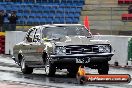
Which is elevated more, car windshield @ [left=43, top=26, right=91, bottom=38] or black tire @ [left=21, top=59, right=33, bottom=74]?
car windshield @ [left=43, top=26, right=91, bottom=38]

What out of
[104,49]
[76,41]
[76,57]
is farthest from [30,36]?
[104,49]

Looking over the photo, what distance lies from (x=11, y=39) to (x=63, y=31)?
575 inches

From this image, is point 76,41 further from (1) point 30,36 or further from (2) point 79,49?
(1) point 30,36

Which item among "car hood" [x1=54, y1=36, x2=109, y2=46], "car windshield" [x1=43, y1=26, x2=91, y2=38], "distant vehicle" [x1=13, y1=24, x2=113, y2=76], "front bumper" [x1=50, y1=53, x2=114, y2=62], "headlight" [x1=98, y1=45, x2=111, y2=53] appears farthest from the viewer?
"car windshield" [x1=43, y1=26, x2=91, y2=38]

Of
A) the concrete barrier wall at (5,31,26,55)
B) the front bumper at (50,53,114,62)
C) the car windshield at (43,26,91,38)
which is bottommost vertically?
the concrete barrier wall at (5,31,26,55)

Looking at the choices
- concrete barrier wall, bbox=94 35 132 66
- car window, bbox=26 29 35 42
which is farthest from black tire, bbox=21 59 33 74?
concrete barrier wall, bbox=94 35 132 66

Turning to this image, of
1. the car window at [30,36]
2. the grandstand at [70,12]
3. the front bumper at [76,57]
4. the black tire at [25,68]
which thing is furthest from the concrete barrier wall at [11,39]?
the front bumper at [76,57]

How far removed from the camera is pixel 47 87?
41.2ft

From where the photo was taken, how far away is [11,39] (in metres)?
30.7

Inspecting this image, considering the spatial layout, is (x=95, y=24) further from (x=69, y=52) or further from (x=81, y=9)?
(x=69, y=52)

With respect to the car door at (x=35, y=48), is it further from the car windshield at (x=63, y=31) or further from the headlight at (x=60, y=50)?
the headlight at (x=60, y=50)

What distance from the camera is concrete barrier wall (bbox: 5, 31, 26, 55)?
29798 millimetres

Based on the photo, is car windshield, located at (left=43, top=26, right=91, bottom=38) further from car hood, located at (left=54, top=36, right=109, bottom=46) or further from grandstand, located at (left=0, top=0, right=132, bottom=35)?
grandstand, located at (left=0, top=0, right=132, bottom=35)

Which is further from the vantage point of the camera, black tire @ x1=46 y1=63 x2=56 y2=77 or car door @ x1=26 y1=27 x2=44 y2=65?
car door @ x1=26 y1=27 x2=44 y2=65
